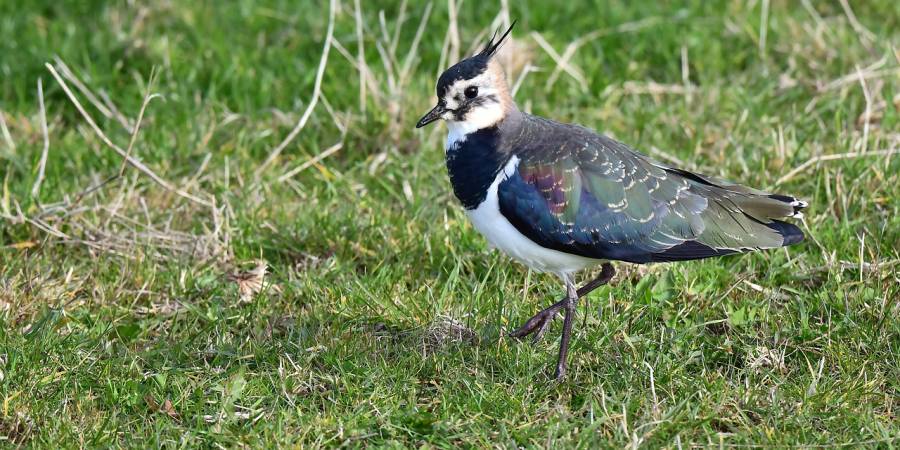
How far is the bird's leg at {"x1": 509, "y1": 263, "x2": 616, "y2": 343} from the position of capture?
5242mm

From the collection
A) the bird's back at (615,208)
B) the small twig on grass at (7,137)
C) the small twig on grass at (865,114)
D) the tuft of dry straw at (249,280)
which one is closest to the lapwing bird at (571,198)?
the bird's back at (615,208)

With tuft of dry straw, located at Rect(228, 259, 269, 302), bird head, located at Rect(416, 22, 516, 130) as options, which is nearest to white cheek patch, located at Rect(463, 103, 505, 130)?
bird head, located at Rect(416, 22, 516, 130)

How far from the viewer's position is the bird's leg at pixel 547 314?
5242 mm

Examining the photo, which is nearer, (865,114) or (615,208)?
(615,208)

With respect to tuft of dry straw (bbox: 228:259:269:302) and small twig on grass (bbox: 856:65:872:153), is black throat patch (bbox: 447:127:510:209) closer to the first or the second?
tuft of dry straw (bbox: 228:259:269:302)

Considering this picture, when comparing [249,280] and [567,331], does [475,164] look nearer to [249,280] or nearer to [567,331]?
[567,331]

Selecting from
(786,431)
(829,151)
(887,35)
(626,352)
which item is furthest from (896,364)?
(887,35)

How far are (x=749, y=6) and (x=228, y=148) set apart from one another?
12.5ft

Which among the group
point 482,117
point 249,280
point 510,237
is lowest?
point 249,280

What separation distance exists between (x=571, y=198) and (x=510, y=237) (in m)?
0.31

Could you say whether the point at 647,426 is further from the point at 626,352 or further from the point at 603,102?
the point at 603,102

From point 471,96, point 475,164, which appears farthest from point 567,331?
point 471,96

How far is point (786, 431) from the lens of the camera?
450cm

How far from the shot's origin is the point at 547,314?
532 cm
